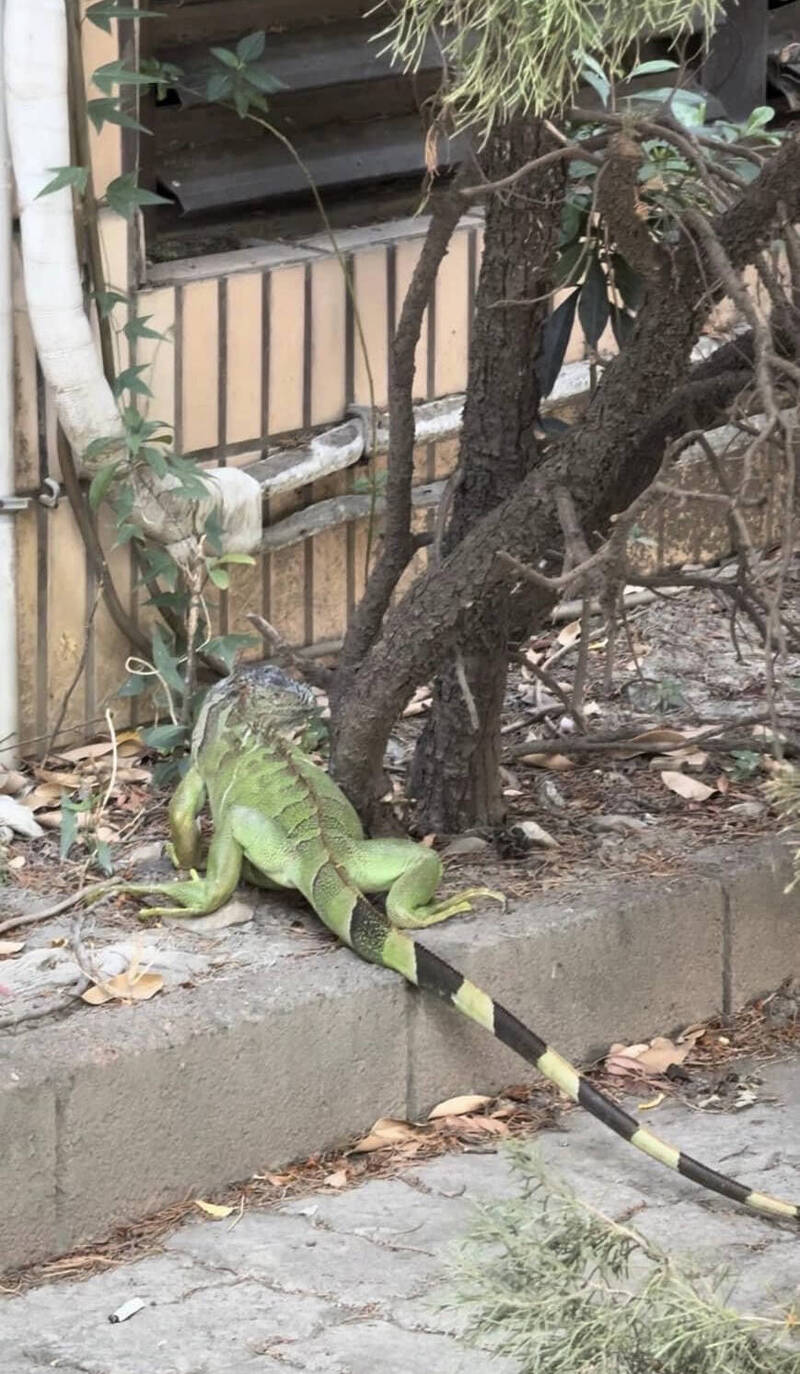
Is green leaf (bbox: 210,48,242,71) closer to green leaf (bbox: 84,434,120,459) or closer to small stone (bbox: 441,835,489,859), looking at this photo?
green leaf (bbox: 84,434,120,459)

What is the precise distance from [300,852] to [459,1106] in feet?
2.10

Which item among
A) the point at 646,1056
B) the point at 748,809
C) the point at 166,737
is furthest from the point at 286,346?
the point at 646,1056

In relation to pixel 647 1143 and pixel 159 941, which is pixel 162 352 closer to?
pixel 159 941

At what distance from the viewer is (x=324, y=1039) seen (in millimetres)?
4238

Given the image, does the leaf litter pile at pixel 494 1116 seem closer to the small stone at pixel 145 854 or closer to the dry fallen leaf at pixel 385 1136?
the dry fallen leaf at pixel 385 1136

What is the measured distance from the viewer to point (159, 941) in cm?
443

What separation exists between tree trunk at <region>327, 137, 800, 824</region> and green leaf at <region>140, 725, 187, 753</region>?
484 mm

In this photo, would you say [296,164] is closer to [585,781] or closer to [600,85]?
[600,85]

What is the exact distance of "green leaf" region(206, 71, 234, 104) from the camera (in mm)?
5547

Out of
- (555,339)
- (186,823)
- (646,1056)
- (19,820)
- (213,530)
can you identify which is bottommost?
(646,1056)

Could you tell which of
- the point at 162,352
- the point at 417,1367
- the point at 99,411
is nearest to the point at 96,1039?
the point at 417,1367

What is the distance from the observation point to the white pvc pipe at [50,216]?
Result: 4.84m

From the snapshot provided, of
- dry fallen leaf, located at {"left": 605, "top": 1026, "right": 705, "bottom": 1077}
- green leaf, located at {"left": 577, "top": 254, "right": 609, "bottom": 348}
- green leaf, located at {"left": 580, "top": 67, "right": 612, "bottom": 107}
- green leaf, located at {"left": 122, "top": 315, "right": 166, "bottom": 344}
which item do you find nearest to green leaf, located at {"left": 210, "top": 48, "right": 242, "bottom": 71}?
green leaf, located at {"left": 122, "top": 315, "right": 166, "bottom": 344}

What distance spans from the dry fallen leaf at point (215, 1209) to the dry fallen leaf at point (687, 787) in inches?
72.8
